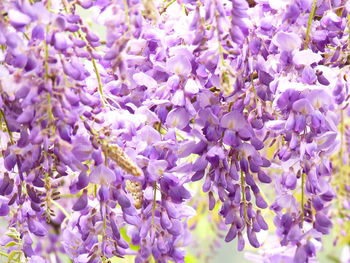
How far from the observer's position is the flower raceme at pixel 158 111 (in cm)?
90

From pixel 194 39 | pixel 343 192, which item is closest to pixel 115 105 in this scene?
pixel 194 39

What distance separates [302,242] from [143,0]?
56 centimetres

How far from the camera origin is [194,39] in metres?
0.96

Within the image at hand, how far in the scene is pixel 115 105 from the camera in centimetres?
111

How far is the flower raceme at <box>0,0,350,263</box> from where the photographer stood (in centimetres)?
90

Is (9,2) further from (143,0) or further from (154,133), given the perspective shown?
(154,133)

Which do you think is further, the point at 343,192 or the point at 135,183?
the point at 343,192

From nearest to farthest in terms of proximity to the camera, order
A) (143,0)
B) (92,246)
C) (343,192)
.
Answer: (143,0)
(92,246)
(343,192)

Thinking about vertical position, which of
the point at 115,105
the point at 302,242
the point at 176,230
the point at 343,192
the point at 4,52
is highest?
the point at 4,52

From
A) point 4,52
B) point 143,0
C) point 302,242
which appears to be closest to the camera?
point 143,0

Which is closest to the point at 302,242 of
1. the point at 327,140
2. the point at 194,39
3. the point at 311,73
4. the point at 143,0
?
the point at 327,140

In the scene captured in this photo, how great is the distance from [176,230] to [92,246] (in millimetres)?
122

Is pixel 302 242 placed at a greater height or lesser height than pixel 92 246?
lesser

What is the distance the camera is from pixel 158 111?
3.48 ft
